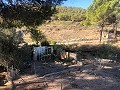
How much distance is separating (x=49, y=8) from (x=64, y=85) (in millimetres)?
4862

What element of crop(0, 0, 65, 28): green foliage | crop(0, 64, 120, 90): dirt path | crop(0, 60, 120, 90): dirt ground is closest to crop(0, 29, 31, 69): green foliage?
crop(0, 60, 120, 90): dirt ground

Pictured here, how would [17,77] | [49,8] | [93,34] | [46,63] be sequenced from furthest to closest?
[93,34] < [46,63] < [17,77] < [49,8]

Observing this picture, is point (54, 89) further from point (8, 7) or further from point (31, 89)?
point (8, 7)

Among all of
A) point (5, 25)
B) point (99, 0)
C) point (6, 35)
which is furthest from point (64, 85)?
point (99, 0)

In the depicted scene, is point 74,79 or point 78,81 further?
point 74,79

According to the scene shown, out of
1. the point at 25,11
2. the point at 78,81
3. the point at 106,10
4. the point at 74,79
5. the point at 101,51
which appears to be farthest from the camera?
the point at 106,10

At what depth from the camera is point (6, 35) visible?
68.3ft

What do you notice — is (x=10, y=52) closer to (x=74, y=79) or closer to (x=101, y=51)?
(x=74, y=79)

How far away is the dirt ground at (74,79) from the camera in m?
16.1

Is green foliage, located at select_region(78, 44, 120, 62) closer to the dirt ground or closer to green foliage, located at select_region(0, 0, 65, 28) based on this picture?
the dirt ground

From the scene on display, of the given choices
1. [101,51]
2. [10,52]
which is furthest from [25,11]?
[101,51]

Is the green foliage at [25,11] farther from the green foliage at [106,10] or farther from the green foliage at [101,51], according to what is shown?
the green foliage at [106,10]

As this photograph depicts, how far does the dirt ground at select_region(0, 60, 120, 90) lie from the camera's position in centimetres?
1608

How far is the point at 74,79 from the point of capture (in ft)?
57.4
